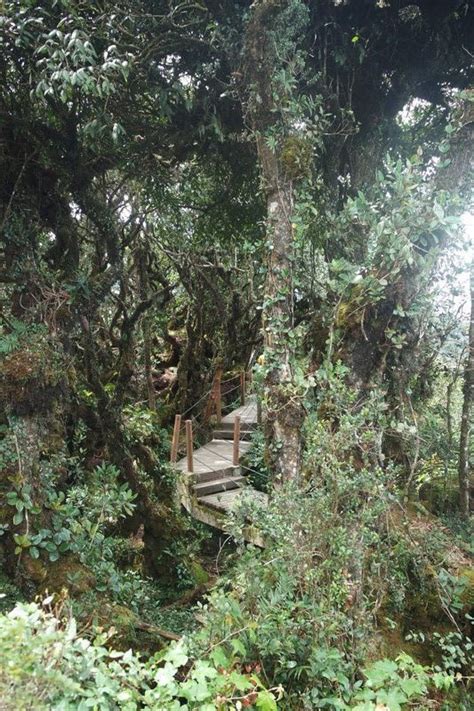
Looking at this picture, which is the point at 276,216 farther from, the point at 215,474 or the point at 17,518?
the point at 215,474

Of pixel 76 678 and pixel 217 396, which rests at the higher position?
pixel 217 396

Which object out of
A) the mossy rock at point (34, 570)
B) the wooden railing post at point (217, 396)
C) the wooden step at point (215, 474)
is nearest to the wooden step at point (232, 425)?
the wooden railing post at point (217, 396)

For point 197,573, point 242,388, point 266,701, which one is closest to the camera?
point 266,701

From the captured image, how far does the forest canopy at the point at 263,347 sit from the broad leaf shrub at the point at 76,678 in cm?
1

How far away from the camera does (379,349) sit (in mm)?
3357

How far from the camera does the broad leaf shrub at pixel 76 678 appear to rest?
1431 mm

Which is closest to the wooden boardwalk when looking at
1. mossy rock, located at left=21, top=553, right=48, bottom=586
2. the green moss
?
mossy rock, located at left=21, top=553, right=48, bottom=586

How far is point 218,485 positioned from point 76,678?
519cm

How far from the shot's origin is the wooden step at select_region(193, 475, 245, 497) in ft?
21.6

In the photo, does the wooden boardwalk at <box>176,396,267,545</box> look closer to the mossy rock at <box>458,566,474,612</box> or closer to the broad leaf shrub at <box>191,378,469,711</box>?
the mossy rock at <box>458,566,474,612</box>

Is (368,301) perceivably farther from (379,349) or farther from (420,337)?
(420,337)

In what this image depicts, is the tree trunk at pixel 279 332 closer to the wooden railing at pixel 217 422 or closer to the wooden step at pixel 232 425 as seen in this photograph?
the wooden railing at pixel 217 422

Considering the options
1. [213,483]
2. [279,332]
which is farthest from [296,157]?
[213,483]

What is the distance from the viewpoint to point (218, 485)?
6.75 m
